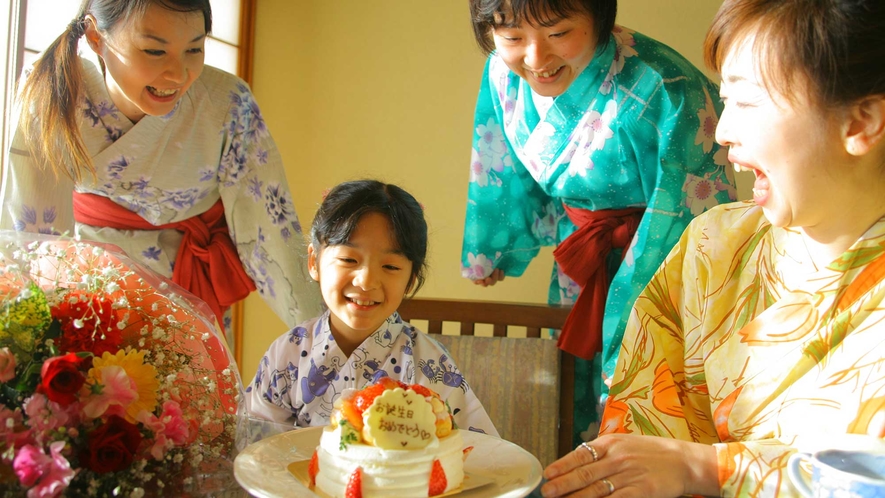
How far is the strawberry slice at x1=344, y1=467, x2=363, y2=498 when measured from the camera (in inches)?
33.5

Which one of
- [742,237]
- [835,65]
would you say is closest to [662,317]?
[742,237]

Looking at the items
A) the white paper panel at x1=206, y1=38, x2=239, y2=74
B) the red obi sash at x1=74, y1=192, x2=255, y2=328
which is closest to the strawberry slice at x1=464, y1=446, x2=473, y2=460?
the red obi sash at x1=74, y1=192, x2=255, y2=328

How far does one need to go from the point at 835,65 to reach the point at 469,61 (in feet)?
7.44

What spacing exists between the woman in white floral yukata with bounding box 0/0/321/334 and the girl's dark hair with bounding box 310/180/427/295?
35 centimetres

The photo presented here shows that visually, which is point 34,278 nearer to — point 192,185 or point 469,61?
point 192,185

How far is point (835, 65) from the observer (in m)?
0.90

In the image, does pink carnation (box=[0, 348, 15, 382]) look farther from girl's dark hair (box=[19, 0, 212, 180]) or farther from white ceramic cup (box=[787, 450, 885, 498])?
girl's dark hair (box=[19, 0, 212, 180])

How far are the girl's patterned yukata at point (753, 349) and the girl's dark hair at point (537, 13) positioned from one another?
571 millimetres

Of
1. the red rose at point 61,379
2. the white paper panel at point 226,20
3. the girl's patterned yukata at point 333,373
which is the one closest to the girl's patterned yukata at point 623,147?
the girl's patterned yukata at point 333,373

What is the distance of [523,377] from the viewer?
1.71m

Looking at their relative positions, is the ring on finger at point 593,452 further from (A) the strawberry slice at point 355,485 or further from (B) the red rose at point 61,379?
(B) the red rose at point 61,379

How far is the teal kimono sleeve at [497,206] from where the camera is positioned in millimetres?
2121

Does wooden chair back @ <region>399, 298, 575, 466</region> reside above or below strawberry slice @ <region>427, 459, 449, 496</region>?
below

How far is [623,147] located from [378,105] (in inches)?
64.5
